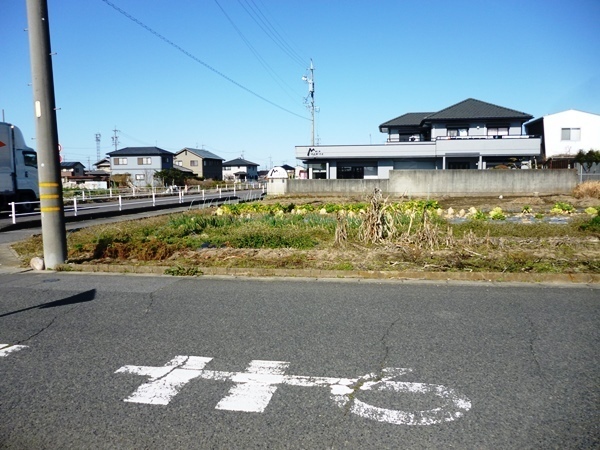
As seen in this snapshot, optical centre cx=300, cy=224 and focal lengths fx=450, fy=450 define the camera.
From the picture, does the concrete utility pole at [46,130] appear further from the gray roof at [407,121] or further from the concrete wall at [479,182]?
the gray roof at [407,121]

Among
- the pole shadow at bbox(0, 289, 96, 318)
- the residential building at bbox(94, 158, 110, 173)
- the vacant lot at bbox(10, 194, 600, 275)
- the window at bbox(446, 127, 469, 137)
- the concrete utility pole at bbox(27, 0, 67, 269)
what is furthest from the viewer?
the residential building at bbox(94, 158, 110, 173)

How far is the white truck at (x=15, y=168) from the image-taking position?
19250 millimetres

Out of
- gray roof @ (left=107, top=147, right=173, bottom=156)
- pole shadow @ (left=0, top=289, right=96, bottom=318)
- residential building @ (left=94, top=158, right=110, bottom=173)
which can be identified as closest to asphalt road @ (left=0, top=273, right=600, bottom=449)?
pole shadow @ (left=0, top=289, right=96, bottom=318)

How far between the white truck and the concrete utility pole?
13.3m

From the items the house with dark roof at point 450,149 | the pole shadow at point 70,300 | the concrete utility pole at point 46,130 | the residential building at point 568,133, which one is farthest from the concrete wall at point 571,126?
the pole shadow at point 70,300

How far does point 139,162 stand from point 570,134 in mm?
51023

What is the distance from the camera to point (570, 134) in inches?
1556

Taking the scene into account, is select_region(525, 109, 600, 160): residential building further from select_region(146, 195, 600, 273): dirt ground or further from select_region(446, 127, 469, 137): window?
select_region(146, 195, 600, 273): dirt ground

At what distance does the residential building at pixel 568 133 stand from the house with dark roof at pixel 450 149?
401cm

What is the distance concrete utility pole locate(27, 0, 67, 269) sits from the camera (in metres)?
7.50

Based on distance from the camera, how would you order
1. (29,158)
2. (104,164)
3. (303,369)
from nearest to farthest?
(303,369) < (29,158) < (104,164)

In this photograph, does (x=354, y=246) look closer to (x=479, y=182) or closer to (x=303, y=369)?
(x=303, y=369)

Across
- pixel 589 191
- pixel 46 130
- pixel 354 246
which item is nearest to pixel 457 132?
pixel 589 191

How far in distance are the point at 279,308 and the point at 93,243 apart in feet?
19.9
